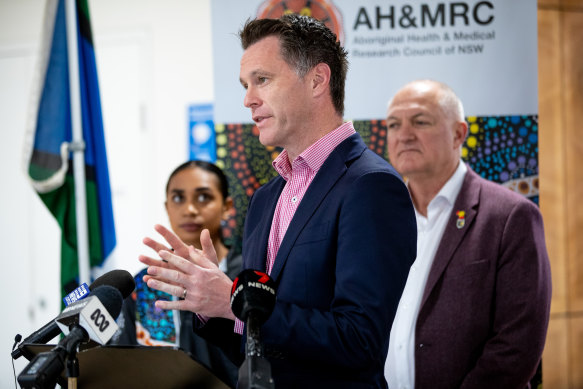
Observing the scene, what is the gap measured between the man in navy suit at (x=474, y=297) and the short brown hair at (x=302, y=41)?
111cm

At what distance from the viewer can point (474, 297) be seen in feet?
8.02

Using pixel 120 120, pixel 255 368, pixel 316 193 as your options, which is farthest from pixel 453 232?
pixel 120 120

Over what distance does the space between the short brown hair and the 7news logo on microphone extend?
79 centimetres

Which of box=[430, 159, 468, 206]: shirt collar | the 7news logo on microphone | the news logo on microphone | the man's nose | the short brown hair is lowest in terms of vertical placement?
the 7news logo on microphone

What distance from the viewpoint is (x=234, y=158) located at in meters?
2.91

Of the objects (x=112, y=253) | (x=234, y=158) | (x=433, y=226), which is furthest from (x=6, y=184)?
(x=433, y=226)

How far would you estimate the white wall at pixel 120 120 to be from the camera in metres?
4.16

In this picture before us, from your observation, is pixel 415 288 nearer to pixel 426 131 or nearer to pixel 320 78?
pixel 426 131

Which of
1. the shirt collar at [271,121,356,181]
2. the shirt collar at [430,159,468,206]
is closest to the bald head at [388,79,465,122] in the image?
the shirt collar at [430,159,468,206]

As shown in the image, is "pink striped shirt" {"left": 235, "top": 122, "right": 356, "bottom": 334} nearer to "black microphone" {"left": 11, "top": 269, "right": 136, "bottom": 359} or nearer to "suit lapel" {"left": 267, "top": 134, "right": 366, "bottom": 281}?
"suit lapel" {"left": 267, "top": 134, "right": 366, "bottom": 281}

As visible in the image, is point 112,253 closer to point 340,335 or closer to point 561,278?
point 340,335

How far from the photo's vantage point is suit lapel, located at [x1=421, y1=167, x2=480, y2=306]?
249 cm

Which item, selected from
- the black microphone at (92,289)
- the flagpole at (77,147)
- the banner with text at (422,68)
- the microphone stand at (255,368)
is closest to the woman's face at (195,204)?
the banner with text at (422,68)

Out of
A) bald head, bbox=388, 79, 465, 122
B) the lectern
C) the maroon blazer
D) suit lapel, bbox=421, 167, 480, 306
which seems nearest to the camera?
the lectern
